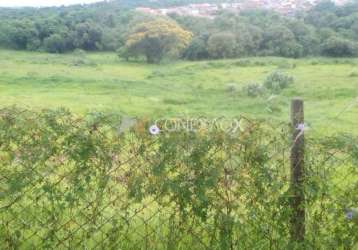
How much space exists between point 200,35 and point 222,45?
304 centimetres

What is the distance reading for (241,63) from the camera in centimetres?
3691

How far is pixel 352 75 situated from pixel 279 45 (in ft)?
50.8

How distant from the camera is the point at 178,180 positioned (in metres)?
2.82

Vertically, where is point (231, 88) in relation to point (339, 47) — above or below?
above

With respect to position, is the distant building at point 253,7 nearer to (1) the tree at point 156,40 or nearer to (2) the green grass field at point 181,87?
(1) the tree at point 156,40

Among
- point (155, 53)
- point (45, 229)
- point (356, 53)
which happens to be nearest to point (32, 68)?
point (155, 53)

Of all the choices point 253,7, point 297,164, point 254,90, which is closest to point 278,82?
point 254,90

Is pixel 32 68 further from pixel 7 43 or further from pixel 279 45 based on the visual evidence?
pixel 279 45

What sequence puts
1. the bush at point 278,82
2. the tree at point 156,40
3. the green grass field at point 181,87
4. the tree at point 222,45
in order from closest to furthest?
the green grass field at point 181,87 → the bush at point 278,82 → the tree at point 156,40 → the tree at point 222,45

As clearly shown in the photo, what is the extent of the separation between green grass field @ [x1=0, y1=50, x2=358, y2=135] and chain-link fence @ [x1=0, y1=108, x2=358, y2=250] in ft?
37.4

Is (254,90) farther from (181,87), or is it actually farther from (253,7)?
(253,7)

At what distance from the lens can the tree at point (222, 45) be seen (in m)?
42.3

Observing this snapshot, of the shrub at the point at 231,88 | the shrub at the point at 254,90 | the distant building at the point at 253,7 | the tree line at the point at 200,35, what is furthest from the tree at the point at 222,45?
the shrub at the point at 254,90

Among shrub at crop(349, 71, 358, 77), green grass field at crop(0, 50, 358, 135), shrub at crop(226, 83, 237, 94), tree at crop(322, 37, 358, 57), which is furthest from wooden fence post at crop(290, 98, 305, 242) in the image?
tree at crop(322, 37, 358, 57)
